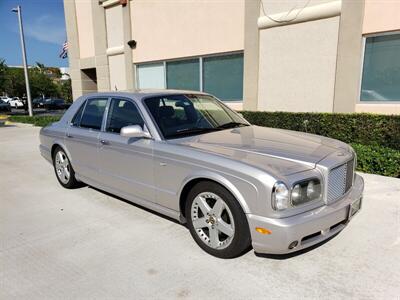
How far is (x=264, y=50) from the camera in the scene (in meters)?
8.91

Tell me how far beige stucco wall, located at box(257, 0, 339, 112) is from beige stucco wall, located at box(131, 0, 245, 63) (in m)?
1.11

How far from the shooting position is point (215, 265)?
9.62ft

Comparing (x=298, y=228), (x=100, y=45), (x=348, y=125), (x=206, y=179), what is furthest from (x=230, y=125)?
(x=100, y=45)

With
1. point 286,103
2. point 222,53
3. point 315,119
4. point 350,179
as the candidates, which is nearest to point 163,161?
point 350,179

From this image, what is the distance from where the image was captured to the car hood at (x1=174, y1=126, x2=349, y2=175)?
9.05ft

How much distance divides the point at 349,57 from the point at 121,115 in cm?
588

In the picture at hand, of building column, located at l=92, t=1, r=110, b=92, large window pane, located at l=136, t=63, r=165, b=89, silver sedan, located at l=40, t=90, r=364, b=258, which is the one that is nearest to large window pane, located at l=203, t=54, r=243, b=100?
large window pane, located at l=136, t=63, r=165, b=89

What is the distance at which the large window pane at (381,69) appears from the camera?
22.8 ft

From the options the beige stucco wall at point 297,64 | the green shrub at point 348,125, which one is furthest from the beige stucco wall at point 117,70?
the green shrub at point 348,125

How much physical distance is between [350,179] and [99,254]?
266 centimetres

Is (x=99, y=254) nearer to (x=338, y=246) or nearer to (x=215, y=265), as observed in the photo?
(x=215, y=265)

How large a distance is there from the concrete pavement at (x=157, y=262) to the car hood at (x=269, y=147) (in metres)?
0.97

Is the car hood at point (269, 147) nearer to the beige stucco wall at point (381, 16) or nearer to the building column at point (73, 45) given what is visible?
the beige stucco wall at point (381, 16)

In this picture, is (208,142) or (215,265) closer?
(215,265)
